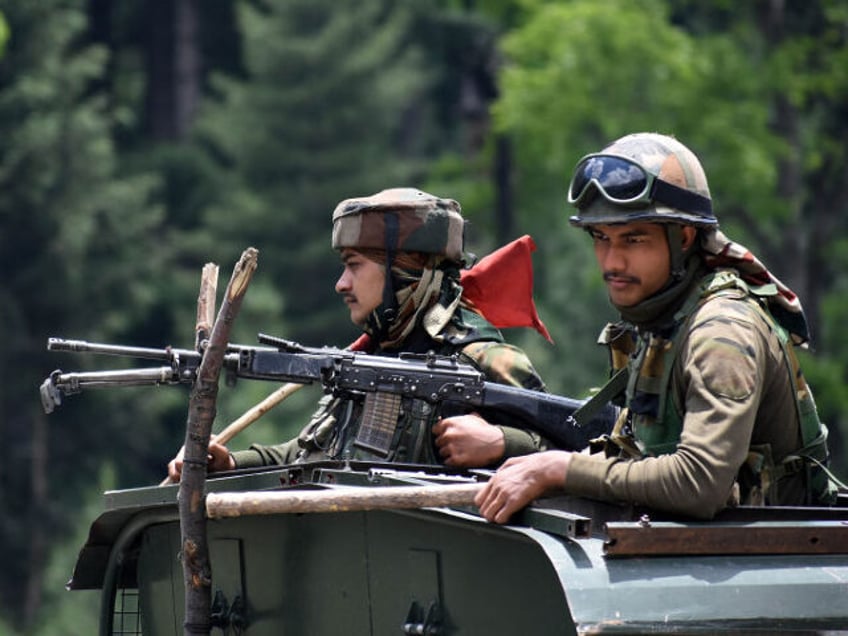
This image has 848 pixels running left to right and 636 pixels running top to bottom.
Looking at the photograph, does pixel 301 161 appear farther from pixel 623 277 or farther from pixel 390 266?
pixel 623 277

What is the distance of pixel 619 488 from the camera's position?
6441mm

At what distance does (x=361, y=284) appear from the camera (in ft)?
28.9

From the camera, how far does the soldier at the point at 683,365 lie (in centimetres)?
641

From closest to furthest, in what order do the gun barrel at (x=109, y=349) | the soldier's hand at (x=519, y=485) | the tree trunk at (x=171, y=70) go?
the soldier's hand at (x=519, y=485)
the gun barrel at (x=109, y=349)
the tree trunk at (x=171, y=70)

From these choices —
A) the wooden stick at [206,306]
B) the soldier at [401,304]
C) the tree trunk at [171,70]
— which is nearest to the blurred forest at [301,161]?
the tree trunk at [171,70]

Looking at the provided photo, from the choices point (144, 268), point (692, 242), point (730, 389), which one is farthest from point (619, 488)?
point (144, 268)

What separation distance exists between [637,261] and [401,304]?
2.06m

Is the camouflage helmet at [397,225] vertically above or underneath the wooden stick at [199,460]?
above

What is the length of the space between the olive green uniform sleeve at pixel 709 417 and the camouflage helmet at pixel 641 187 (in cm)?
30

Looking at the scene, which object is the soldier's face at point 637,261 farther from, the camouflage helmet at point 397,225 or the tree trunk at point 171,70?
the tree trunk at point 171,70

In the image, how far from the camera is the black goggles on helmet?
677 cm

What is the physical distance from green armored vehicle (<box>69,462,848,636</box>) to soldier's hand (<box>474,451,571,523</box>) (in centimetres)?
4

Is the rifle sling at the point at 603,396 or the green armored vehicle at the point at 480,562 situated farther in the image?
the rifle sling at the point at 603,396

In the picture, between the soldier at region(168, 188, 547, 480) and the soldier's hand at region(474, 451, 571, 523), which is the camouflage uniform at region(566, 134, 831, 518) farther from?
the soldier at region(168, 188, 547, 480)
